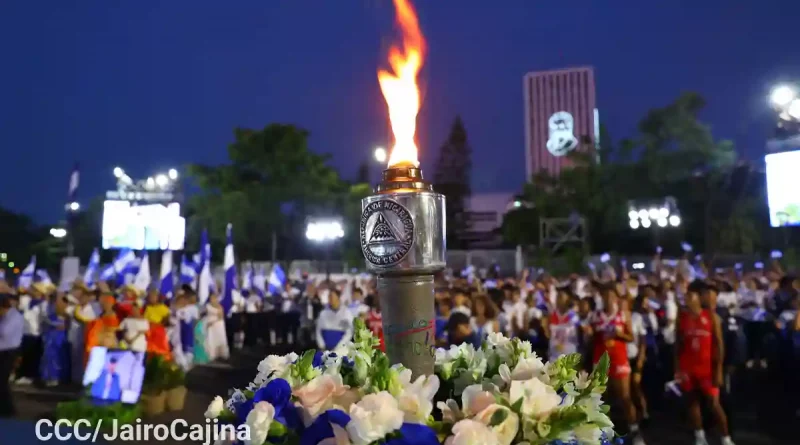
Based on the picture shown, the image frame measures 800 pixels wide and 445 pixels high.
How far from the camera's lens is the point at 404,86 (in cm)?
251

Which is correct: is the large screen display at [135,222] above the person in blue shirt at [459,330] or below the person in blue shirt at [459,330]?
above

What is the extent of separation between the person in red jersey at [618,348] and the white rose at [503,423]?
21.8 feet

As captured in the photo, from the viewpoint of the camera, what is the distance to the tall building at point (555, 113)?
84.6m

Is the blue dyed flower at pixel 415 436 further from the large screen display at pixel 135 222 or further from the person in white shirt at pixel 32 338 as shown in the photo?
the large screen display at pixel 135 222

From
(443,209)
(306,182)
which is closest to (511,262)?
(306,182)

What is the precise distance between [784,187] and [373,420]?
1866 cm

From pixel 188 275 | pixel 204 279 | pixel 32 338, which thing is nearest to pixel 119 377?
pixel 32 338

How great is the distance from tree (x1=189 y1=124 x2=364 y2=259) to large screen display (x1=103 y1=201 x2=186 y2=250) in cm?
795

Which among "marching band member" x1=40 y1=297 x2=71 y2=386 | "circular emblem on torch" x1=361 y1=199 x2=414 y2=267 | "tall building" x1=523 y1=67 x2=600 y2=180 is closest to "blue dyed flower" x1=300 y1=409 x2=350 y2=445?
"circular emblem on torch" x1=361 y1=199 x2=414 y2=267

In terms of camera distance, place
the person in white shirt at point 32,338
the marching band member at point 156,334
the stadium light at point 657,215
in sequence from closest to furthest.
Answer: the marching band member at point 156,334, the person in white shirt at point 32,338, the stadium light at point 657,215

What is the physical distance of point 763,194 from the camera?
3456 cm

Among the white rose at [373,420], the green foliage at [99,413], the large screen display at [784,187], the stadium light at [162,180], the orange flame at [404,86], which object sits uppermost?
the stadium light at [162,180]

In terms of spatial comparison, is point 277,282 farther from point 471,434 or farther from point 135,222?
point 471,434

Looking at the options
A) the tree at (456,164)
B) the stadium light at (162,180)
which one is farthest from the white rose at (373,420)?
the tree at (456,164)
